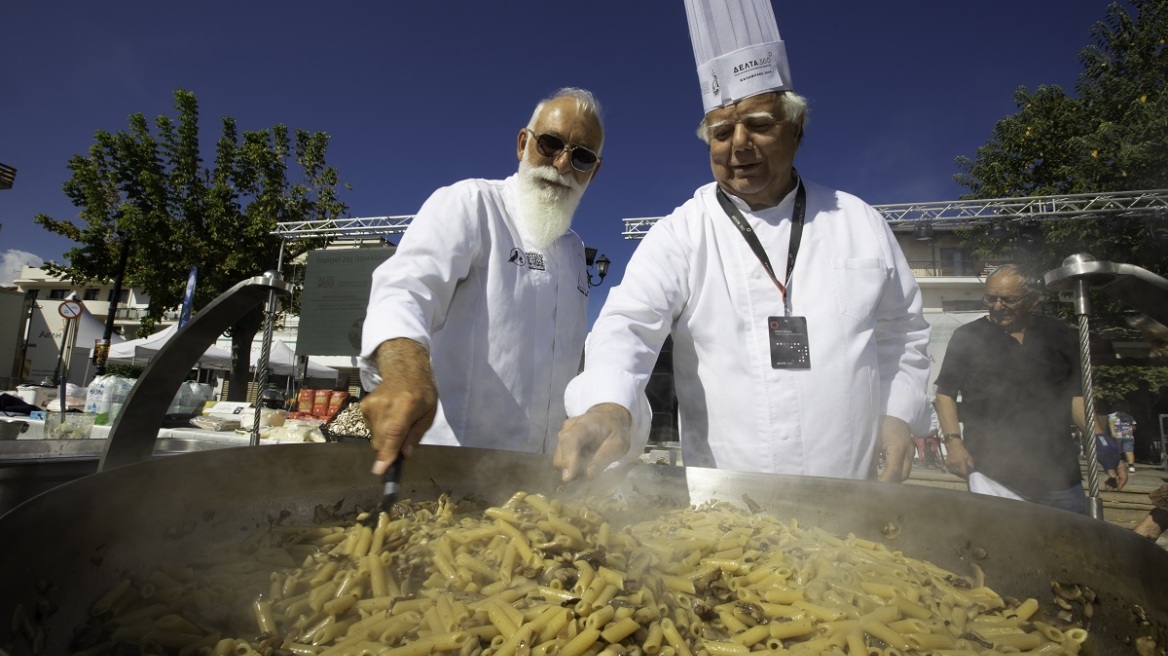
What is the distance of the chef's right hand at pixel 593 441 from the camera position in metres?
1.61

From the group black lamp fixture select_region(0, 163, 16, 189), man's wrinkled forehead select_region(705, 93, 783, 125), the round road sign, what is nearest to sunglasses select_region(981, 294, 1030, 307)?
man's wrinkled forehead select_region(705, 93, 783, 125)

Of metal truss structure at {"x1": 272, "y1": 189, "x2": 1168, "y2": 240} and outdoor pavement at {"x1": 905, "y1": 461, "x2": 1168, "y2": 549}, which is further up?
metal truss structure at {"x1": 272, "y1": 189, "x2": 1168, "y2": 240}

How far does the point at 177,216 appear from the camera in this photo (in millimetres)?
19484

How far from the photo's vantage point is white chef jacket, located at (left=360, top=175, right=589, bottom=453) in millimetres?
2400

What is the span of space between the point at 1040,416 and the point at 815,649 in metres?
4.57

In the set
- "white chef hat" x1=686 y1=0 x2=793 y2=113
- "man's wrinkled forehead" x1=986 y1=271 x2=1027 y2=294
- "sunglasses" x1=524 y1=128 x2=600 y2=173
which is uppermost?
"white chef hat" x1=686 y1=0 x2=793 y2=113

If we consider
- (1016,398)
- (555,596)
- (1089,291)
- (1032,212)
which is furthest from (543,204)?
(1032,212)

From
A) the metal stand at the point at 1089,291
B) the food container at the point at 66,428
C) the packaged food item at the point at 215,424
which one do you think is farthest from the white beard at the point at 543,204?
the packaged food item at the point at 215,424

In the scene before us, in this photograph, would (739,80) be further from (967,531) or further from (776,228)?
(967,531)

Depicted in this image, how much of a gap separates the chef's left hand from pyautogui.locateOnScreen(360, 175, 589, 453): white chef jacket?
141 cm

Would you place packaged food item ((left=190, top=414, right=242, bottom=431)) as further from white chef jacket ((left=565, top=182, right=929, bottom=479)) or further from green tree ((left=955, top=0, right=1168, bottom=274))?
green tree ((left=955, top=0, right=1168, bottom=274))

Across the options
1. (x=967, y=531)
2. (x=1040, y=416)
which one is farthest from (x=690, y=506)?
(x=1040, y=416)

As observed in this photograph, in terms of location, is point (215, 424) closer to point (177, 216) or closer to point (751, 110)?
point (751, 110)

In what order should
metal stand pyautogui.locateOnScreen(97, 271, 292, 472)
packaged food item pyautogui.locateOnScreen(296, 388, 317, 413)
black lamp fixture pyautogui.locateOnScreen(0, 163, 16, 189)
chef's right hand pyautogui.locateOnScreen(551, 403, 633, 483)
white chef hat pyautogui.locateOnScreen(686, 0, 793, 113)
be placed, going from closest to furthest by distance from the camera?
chef's right hand pyautogui.locateOnScreen(551, 403, 633, 483) < metal stand pyautogui.locateOnScreen(97, 271, 292, 472) < white chef hat pyautogui.locateOnScreen(686, 0, 793, 113) < packaged food item pyautogui.locateOnScreen(296, 388, 317, 413) < black lamp fixture pyautogui.locateOnScreen(0, 163, 16, 189)
